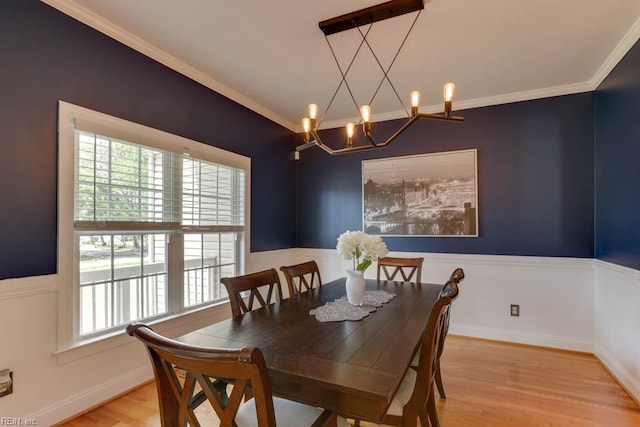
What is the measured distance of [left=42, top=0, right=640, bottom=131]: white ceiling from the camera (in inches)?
80.6

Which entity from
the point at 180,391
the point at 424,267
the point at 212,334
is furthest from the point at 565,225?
the point at 180,391

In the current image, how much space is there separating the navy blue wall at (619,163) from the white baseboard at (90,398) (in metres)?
3.74

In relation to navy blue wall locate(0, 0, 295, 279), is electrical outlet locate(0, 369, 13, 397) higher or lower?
lower

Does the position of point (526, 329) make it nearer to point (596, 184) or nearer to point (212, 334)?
point (596, 184)

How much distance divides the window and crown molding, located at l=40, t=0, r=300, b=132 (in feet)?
1.94

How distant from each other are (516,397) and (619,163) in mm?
2019

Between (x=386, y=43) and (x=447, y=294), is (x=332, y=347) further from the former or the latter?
(x=386, y=43)

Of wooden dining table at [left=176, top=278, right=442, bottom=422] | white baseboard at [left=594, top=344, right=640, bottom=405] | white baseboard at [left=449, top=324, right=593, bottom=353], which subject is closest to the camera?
wooden dining table at [left=176, top=278, right=442, bottom=422]

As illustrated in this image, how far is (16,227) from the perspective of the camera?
1811 millimetres

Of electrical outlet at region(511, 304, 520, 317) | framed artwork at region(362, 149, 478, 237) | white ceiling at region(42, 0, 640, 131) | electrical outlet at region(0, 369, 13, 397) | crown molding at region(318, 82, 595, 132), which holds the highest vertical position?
white ceiling at region(42, 0, 640, 131)

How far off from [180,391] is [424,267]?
321 cm

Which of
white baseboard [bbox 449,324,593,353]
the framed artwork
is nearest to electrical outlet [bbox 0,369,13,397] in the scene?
the framed artwork

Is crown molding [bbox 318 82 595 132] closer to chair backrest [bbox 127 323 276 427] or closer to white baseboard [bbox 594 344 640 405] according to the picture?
white baseboard [bbox 594 344 640 405]

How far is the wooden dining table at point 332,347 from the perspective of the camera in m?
1.09
